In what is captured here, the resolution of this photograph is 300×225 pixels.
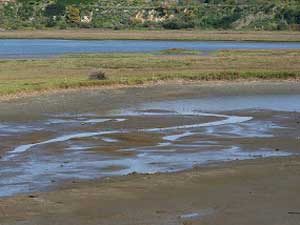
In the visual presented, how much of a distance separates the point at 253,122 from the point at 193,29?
324 feet

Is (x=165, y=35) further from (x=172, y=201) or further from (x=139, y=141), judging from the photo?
(x=172, y=201)

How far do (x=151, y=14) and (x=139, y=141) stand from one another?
370 feet

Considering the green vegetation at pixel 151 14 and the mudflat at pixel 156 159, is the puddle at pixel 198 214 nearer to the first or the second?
the mudflat at pixel 156 159

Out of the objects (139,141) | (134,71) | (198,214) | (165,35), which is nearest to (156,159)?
(139,141)

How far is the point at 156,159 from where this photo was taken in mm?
17500

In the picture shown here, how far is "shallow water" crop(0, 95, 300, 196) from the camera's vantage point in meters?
16.1

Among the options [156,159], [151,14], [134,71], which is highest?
[156,159]

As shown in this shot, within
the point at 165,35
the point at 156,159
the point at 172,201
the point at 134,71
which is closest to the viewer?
the point at 172,201

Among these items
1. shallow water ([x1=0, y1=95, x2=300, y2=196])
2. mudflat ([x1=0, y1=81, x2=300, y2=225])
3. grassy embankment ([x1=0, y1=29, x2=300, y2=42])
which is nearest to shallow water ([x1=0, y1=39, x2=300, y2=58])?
grassy embankment ([x1=0, y1=29, x2=300, y2=42])

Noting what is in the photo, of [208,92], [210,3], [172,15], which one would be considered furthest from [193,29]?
[208,92]

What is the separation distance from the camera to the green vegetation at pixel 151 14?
122750 millimetres

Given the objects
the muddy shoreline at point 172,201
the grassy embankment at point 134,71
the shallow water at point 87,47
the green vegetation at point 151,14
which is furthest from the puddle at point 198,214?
the green vegetation at point 151,14

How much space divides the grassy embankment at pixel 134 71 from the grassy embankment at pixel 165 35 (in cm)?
4407

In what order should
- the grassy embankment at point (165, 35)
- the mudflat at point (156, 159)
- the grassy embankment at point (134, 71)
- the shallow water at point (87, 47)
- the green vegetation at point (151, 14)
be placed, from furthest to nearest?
1. the green vegetation at point (151, 14)
2. the grassy embankment at point (165, 35)
3. the shallow water at point (87, 47)
4. the grassy embankment at point (134, 71)
5. the mudflat at point (156, 159)
